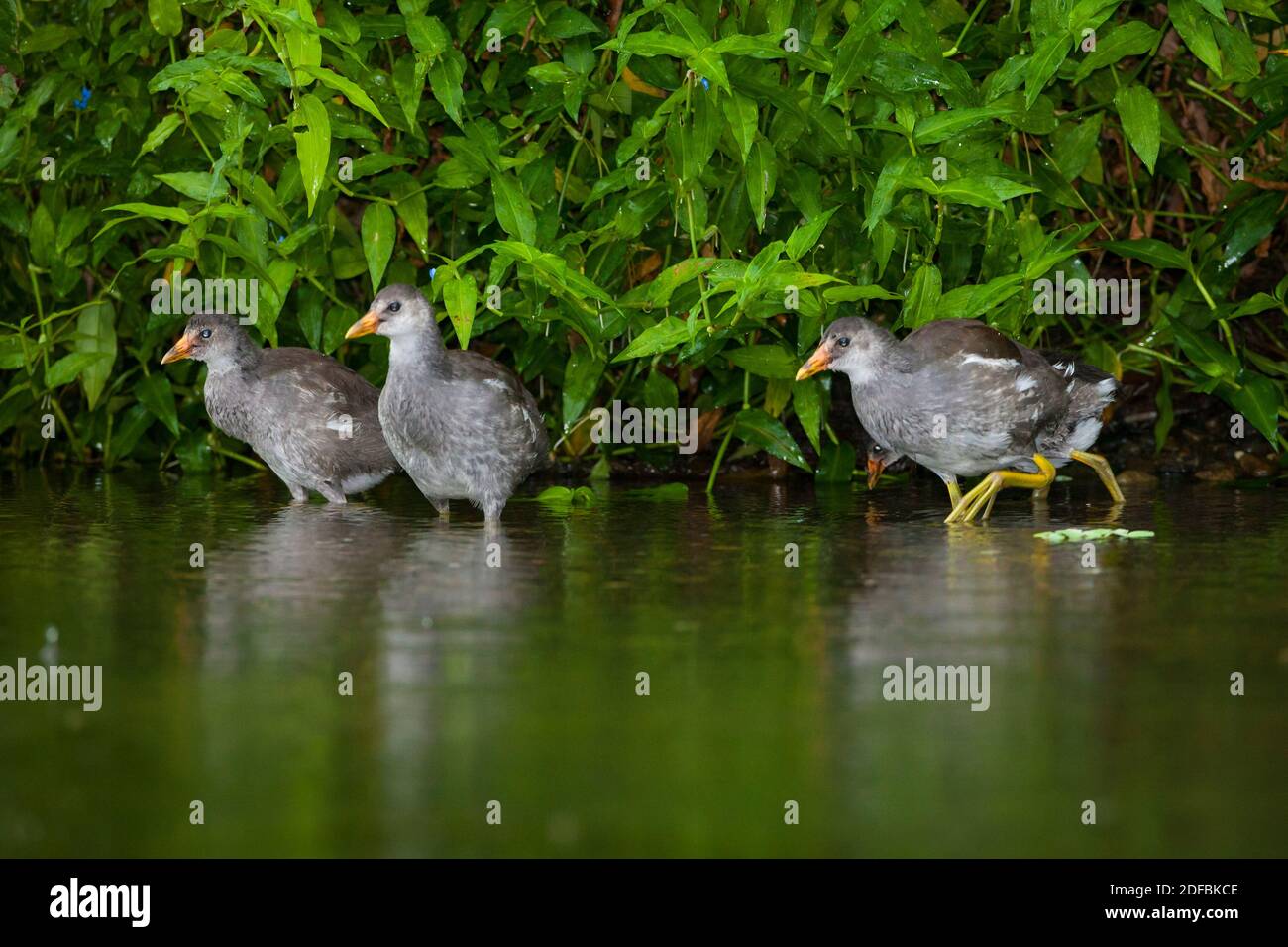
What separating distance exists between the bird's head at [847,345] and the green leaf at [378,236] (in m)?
1.89

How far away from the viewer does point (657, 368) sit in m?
8.73

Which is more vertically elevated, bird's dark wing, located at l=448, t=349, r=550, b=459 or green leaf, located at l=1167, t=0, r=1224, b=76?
green leaf, located at l=1167, t=0, r=1224, b=76

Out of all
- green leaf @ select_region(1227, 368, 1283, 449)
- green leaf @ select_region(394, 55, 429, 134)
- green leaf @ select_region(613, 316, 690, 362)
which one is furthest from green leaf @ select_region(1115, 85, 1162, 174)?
green leaf @ select_region(394, 55, 429, 134)

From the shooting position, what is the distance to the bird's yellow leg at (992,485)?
691 centimetres

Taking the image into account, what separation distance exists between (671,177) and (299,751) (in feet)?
14.3

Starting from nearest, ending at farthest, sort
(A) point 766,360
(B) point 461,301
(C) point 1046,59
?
(C) point 1046,59
(B) point 461,301
(A) point 766,360

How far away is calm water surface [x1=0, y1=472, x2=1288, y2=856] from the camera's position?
3.14 m

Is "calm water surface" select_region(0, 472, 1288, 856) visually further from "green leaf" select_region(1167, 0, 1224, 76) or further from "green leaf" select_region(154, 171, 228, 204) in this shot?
"green leaf" select_region(1167, 0, 1224, 76)

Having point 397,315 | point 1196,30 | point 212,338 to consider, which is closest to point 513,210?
point 397,315

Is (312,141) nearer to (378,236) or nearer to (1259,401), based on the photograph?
(378,236)

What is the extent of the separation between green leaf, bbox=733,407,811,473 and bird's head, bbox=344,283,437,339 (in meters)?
1.62

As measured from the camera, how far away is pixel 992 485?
699 cm

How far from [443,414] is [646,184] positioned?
1.38m

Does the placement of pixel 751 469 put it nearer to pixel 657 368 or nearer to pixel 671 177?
pixel 657 368
